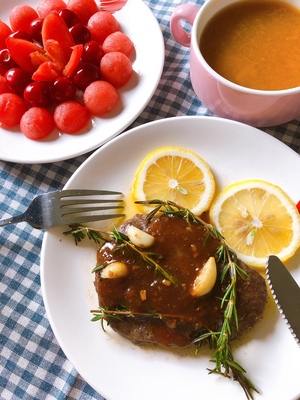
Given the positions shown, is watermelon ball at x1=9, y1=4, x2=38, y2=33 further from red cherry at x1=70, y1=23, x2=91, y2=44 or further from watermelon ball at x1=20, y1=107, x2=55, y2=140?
watermelon ball at x1=20, y1=107, x2=55, y2=140

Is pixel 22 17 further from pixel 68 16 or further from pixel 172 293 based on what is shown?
pixel 172 293

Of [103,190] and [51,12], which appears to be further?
[51,12]

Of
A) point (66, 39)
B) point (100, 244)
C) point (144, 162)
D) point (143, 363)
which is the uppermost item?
point (66, 39)

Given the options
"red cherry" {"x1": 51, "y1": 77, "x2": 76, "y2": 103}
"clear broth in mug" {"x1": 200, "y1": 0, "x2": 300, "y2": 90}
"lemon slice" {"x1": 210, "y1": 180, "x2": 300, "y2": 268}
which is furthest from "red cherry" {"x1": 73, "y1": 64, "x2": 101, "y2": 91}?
"lemon slice" {"x1": 210, "y1": 180, "x2": 300, "y2": 268}

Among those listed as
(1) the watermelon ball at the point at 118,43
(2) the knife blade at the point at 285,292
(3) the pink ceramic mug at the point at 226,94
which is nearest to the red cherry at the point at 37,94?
(1) the watermelon ball at the point at 118,43

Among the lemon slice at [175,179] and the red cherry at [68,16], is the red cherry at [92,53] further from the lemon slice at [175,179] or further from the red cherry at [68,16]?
the lemon slice at [175,179]

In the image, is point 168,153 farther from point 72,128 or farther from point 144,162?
point 72,128

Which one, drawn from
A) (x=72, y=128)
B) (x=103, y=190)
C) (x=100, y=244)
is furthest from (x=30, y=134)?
(x=100, y=244)
